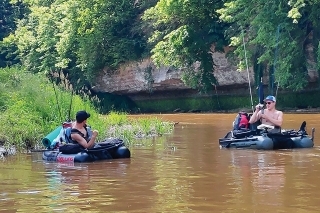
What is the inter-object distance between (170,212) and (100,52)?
129ft

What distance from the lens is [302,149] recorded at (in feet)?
51.3

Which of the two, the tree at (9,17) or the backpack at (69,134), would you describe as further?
the tree at (9,17)

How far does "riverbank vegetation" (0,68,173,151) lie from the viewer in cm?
1653

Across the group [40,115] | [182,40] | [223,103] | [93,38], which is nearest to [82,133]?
[40,115]

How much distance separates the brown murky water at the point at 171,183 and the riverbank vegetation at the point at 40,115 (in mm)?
962

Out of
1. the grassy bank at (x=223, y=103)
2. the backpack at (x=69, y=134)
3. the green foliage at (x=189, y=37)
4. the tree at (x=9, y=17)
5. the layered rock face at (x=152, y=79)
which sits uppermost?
the tree at (x=9, y=17)

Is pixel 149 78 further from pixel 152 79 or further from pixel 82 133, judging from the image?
pixel 82 133

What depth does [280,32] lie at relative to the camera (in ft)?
111

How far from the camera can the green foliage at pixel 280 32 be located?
110 feet

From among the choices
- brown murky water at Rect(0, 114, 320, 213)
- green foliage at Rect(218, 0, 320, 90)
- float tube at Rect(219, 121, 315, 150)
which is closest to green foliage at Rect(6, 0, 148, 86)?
green foliage at Rect(218, 0, 320, 90)

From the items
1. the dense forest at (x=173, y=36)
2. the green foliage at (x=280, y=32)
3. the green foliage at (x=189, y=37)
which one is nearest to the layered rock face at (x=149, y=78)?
the dense forest at (x=173, y=36)

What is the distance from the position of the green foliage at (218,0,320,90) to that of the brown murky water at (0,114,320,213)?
1836cm

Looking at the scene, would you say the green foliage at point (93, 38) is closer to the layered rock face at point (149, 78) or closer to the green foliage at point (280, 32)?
the layered rock face at point (149, 78)

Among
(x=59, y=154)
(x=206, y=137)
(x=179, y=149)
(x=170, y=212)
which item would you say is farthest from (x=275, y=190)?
(x=206, y=137)
